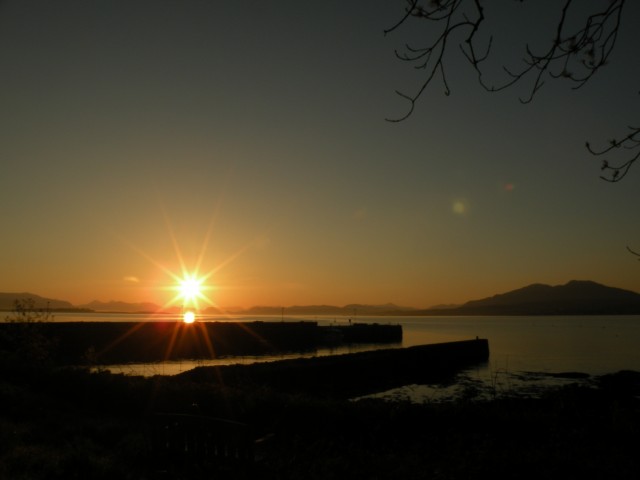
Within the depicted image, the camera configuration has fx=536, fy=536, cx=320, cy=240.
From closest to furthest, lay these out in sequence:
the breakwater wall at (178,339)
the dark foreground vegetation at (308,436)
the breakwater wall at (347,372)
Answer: the dark foreground vegetation at (308,436), the breakwater wall at (347,372), the breakwater wall at (178,339)

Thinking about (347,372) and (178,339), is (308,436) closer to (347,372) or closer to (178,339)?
(347,372)

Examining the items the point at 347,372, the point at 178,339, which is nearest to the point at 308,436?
the point at 347,372

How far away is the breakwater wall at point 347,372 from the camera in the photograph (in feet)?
73.1

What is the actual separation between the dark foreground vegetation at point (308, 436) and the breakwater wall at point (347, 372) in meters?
3.91

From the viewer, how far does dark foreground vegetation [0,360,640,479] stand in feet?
24.7

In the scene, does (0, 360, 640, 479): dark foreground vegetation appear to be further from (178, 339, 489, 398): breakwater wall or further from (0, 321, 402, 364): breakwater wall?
(0, 321, 402, 364): breakwater wall

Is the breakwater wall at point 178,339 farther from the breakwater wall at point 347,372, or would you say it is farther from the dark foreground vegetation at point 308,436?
the dark foreground vegetation at point 308,436

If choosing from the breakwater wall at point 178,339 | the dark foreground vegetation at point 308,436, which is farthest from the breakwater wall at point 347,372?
the breakwater wall at point 178,339

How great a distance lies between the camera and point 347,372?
32.7 meters

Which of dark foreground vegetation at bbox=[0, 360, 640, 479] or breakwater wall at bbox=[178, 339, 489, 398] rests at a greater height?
dark foreground vegetation at bbox=[0, 360, 640, 479]

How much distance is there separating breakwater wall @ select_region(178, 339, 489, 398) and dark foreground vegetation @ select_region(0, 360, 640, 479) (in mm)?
3914

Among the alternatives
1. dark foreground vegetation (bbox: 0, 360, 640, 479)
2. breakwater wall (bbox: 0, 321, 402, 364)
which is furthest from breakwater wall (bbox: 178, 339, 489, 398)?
breakwater wall (bbox: 0, 321, 402, 364)

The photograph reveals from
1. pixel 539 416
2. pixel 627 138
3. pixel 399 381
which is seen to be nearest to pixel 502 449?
pixel 539 416

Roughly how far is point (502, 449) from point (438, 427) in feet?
6.11
